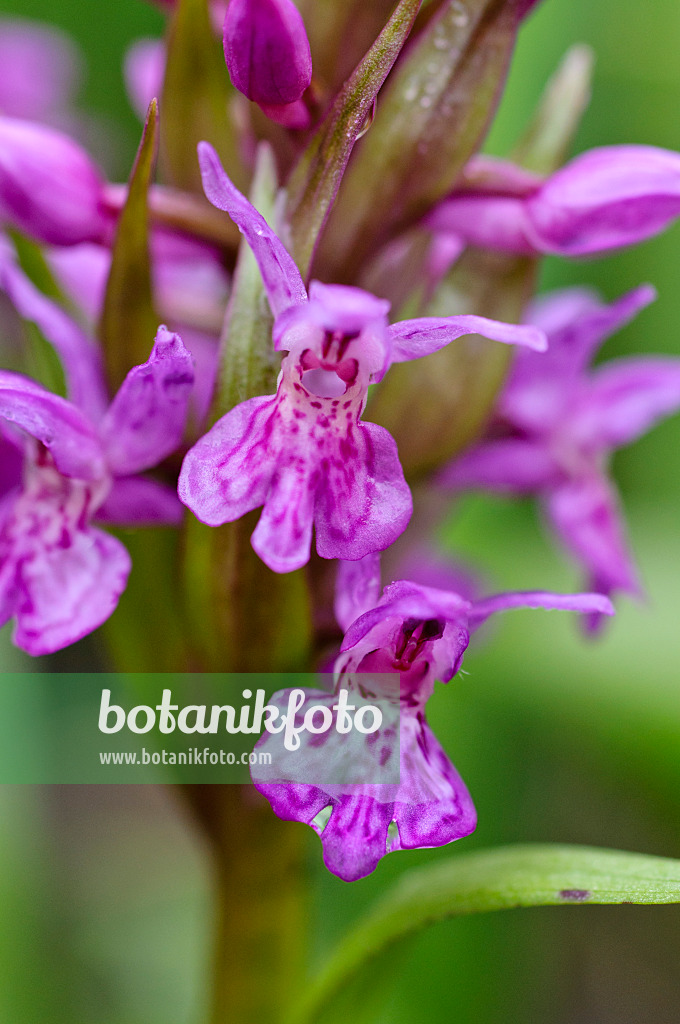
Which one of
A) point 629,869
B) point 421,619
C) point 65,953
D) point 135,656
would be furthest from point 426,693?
point 65,953

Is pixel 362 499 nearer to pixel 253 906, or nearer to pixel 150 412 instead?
pixel 150 412

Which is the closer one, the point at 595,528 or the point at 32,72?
the point at 595,528

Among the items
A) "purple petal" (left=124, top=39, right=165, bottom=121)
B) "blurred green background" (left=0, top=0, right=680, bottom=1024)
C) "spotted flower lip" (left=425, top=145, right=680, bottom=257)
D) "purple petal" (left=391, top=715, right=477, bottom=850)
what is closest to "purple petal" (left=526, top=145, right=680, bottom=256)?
"spotted flower lip" (left=425, top=145, right=680, bottom=257)

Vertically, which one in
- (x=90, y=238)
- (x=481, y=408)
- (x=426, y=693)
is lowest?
(x=426, y=693)

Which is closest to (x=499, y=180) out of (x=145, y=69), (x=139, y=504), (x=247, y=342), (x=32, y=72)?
(x=247, y=342)

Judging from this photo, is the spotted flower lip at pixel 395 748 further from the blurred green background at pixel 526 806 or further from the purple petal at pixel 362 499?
the blurred green background at pixel 526 806

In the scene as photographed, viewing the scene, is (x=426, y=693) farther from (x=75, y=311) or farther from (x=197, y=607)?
(x=75, y=311)

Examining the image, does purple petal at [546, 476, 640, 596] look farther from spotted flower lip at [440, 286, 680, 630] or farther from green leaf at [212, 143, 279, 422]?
green leaf at [212, 143, 279, 422]
